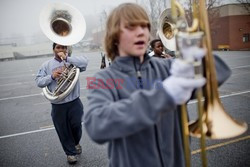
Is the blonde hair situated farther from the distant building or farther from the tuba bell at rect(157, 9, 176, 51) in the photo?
the distant building

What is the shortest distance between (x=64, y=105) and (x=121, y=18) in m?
2.54

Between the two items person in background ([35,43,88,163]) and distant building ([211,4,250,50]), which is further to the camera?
distant building ([211,4,250,50])

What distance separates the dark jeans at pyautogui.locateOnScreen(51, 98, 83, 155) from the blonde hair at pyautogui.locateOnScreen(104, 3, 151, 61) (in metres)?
2.38

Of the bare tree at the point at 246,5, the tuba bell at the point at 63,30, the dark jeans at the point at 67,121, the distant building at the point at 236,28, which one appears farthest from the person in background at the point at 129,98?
the bare tree at the point at 246,5

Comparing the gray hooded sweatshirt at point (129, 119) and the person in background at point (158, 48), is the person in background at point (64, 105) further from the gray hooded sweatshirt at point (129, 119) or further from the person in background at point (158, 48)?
the gray hooded sweatshirt at point (129, 119)

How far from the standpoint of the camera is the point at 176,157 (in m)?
1.64

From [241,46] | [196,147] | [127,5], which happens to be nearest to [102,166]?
[196,147]

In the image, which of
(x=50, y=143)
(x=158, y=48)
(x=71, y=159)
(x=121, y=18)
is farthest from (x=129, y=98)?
(x=158, y=48)

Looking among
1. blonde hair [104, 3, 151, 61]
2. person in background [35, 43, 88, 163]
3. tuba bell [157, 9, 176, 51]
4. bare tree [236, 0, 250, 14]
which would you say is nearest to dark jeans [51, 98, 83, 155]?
person in background [35, 43, 88, 163]

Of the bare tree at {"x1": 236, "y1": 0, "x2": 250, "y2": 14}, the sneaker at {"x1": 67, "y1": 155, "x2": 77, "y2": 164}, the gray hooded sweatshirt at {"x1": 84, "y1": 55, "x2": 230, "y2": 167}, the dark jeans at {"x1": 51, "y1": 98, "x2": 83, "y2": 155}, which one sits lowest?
the sneaker at {"x1": 67, "y1": 155, "x2": 77, "y2": 164}

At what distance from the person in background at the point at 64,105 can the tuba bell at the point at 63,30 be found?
0.33 feet

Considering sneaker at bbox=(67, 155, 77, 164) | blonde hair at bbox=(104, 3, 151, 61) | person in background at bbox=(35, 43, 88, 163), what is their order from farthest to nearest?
1. sneaker at bbox=(67, 155, 77, 164)
2. person in background at bbox=(35, 43, 88, 163)
3. blonde hair at bbox=(104, 3, 151, 61)

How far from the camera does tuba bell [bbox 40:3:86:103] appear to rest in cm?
353

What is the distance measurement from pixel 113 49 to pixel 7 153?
3.86 meters
